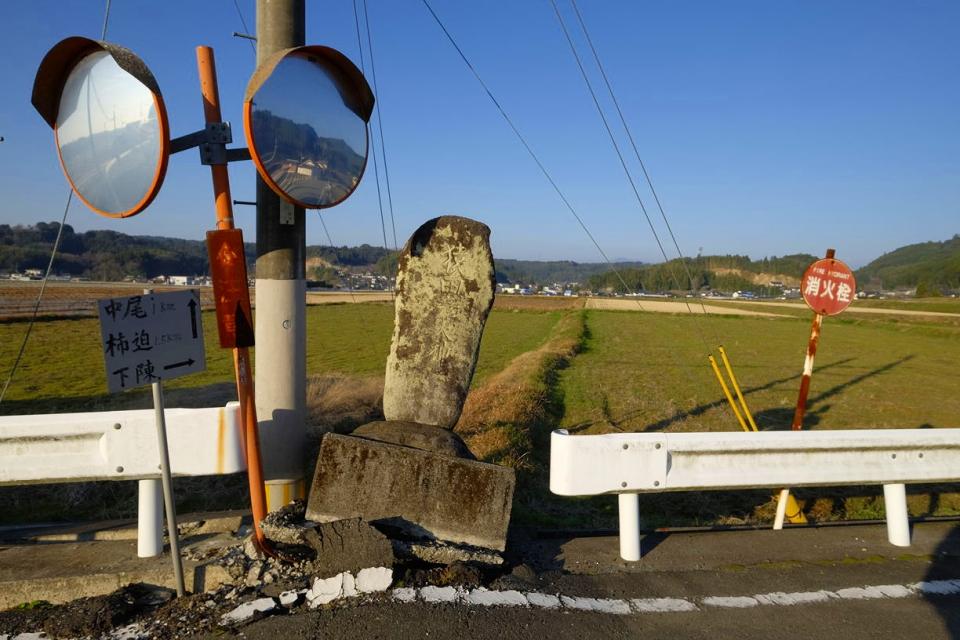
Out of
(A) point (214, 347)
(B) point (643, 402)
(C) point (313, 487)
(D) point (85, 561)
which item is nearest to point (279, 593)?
(C) point (313, 487)

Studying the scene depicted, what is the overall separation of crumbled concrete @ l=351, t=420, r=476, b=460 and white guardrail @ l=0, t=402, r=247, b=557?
3.19 ft

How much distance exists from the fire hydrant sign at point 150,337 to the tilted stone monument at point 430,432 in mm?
1036

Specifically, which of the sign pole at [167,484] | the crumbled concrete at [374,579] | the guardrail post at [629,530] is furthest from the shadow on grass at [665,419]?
the sign pole at [167,484]

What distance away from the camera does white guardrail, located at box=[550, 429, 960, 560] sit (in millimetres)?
3811

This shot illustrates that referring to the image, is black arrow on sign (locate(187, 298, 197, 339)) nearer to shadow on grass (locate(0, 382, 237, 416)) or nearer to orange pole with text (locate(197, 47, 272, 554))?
orange pole with text (locate(197, 47, 272, 554))

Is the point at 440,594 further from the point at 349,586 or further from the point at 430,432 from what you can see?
the point at 430,432

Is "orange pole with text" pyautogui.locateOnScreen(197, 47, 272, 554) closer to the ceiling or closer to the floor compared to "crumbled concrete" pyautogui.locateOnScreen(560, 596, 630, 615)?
closer to the ceiling

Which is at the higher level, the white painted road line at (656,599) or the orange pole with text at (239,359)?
the orange pole with text at (239,359)

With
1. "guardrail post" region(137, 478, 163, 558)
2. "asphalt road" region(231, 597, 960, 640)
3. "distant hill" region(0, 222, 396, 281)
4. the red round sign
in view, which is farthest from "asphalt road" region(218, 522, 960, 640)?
"distant hill" region(0, 222, 396, 281)

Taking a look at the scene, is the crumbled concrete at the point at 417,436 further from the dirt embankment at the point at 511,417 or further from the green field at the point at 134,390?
the green field at the point at 134,390

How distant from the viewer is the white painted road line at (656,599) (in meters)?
3.22

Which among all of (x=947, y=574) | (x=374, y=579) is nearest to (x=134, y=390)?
(x=374, y=579)

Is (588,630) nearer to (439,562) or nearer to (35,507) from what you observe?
(439,562)

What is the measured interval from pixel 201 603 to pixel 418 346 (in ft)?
7.41
